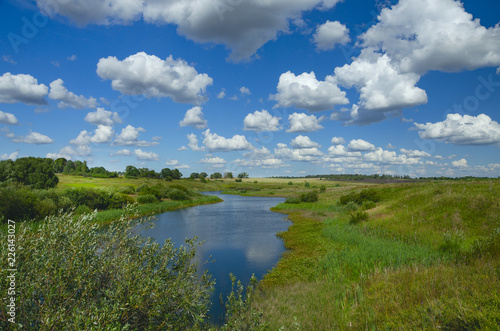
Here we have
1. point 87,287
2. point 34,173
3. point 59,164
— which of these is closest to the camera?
point 87,287

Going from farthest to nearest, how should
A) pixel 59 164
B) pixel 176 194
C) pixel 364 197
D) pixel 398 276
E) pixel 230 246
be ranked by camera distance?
pixel 59 164 → pixel 176 194 → pixel 364 197 → pixel 230 246 → pixel 398 276

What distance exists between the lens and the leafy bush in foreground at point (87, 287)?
512 centimetres

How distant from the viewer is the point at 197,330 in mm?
6855

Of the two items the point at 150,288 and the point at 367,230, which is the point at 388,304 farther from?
the point at 367,230

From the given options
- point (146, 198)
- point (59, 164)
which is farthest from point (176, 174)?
point (146, 198)

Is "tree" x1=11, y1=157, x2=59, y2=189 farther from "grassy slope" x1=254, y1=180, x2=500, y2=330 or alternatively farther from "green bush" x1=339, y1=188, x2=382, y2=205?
"green bush" x1=339, y1=188, x2=382, y2=205

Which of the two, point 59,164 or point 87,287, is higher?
point 59,164

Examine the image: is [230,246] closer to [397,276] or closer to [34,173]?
[397,276]

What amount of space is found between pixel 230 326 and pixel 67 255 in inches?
193

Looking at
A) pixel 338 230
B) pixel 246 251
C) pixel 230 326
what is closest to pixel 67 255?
pixel 230 326

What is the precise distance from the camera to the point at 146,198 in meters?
54.8

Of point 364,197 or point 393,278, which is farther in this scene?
point 364,197

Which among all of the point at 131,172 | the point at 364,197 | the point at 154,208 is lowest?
the point at 154,208

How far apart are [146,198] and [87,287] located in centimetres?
5243
